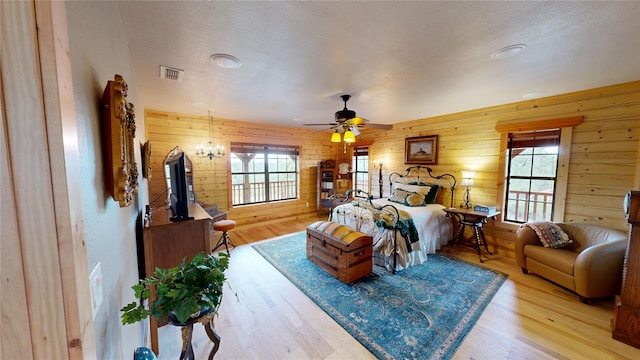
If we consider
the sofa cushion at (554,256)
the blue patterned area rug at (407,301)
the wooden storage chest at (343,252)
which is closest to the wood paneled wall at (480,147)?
the sofa cushion at (554,256)

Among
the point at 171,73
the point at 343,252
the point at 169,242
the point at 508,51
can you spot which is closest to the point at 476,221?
the point at 343,252

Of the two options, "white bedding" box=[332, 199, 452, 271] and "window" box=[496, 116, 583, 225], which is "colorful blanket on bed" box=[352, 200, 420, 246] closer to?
"white bedding" box=[332, 199, 452, 271]

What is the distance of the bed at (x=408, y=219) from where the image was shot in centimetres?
318

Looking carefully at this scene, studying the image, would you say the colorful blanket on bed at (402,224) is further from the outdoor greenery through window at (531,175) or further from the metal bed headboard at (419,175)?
the outdoor greenery through window at (531,175)

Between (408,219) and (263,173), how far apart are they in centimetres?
366

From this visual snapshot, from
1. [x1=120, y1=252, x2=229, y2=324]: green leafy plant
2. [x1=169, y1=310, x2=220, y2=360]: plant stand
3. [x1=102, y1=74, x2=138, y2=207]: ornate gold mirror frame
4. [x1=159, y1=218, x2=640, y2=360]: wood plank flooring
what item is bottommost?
[x1=159, y1=218, x2=640, y2=360]: wood plank flooring

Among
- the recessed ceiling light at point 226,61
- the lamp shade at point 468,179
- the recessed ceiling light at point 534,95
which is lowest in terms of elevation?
the lamp shade at point 468,179

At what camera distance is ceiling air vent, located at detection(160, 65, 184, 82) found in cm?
230

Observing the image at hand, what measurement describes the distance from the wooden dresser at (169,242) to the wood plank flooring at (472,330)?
65 cm

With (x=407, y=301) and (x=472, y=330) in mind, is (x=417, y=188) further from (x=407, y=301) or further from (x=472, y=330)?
(x=472, y=330)

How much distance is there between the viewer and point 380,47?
1893 mm

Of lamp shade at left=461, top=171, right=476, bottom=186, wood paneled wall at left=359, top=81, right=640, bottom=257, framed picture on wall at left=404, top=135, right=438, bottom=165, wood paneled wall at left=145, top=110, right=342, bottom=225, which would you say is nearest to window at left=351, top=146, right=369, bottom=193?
wood paneled wall at left=145, top=110, right=342, bottom=225

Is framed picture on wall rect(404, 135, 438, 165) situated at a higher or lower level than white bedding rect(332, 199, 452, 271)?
higher

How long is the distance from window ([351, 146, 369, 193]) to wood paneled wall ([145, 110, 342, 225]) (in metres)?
0.82
